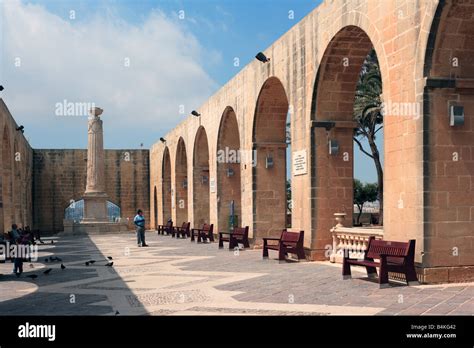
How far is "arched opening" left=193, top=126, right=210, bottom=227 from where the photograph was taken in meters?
24.3

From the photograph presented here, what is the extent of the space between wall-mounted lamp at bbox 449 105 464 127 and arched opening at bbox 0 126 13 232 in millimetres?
16317

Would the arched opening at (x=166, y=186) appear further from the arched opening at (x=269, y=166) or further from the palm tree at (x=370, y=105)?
the arched opening at (x=269, y=166)

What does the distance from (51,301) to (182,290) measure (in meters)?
1.81

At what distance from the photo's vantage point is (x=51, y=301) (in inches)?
306

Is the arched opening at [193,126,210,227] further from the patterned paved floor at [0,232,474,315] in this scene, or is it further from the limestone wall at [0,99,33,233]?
the patterned paved floor at [0,232,474,315]

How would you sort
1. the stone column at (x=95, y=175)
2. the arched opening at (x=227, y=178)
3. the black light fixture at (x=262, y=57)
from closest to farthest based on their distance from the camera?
the black light fixture at (x=262, y=57) < the arched opening at (x=227, y=178) < the stone column at (x=95, y=175)

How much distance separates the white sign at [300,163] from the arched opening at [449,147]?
4.32 meters

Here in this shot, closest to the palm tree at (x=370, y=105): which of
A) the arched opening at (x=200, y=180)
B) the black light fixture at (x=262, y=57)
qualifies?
the arched opening at (x=200, y=180)

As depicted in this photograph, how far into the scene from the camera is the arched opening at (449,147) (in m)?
8.32

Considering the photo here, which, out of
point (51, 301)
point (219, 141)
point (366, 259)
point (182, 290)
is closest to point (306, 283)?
point (366, 259)

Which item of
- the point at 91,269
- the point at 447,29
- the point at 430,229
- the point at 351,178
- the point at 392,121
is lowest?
the point at 91,269

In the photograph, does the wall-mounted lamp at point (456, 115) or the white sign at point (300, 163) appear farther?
the white sign at point (300, 163)

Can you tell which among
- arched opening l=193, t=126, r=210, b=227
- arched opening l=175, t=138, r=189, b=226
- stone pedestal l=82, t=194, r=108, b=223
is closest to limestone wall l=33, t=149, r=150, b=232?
stone pedestal l=82, t=194, r=108, b=223
